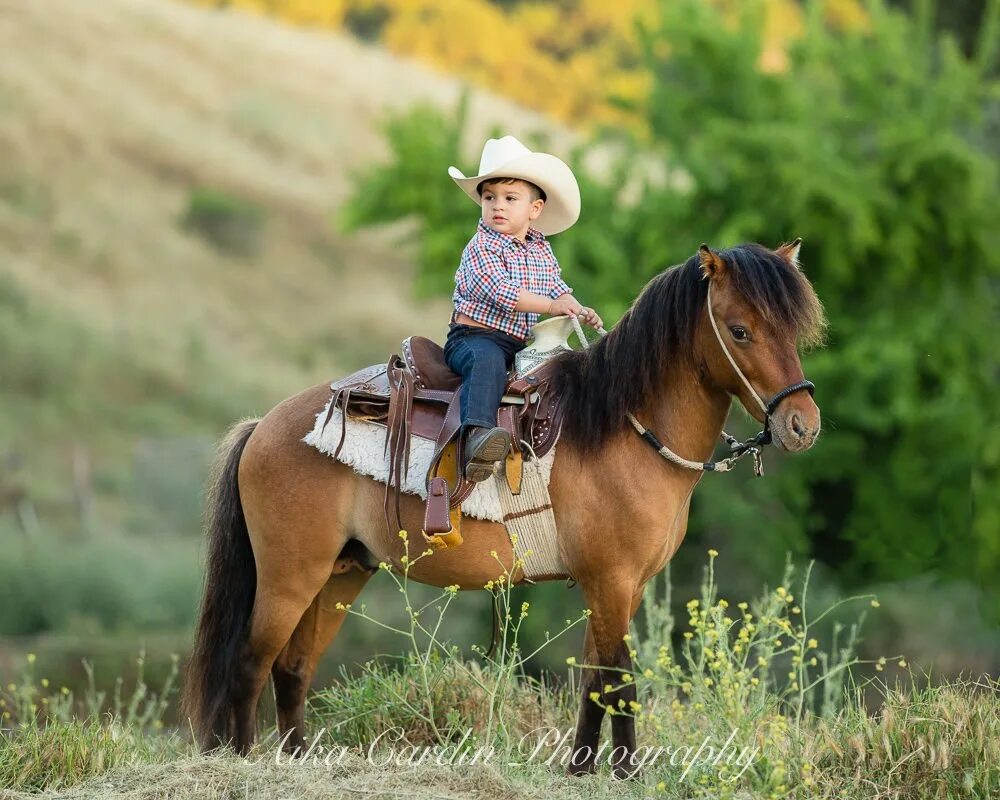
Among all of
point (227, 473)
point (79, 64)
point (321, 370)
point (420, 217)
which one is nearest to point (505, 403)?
point (227, 473)

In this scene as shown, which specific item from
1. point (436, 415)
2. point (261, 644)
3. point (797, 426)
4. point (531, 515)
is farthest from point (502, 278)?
point (261, 644)

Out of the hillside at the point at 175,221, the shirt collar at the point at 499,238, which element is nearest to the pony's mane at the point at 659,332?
the shirt collar at the point at 499,238

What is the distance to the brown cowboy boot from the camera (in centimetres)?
554

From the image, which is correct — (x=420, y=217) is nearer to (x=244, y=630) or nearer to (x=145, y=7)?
(x=244, y=630)

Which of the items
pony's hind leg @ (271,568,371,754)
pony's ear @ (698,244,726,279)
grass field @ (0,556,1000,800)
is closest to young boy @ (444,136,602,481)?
pony's ear @ (698,244,726,279)

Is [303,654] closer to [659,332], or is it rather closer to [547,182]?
[659,332]

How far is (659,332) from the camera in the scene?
567 cm

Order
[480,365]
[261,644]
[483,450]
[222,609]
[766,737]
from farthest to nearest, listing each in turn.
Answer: [222,609], [261,644], [480,365], [483,450], [766,737]

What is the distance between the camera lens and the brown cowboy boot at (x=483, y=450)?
218 inches

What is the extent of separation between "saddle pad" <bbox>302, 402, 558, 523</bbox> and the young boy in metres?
0.18

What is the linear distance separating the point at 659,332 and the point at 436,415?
1.10 metres

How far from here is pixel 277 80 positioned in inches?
1647

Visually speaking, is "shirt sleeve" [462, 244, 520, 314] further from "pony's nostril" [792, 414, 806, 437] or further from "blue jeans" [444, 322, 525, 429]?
"pony's nostril" [792, 414, 806, 437]

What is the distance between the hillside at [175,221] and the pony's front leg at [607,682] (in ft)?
39.3
